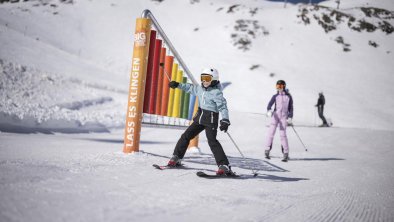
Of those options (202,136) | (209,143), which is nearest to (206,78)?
(209,143)

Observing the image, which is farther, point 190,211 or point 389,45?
point 389,45

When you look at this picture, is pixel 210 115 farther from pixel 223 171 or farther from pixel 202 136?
pixel 202 136

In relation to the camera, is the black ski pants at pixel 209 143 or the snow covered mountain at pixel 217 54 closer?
the black ski pants at pixel 209 143

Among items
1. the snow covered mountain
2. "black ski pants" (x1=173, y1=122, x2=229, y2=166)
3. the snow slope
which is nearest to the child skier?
"black ski pants" (x1=173, y1=122, x2=229, y2=166)

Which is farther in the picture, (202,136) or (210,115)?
(202,136)

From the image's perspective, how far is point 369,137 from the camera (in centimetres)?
1174

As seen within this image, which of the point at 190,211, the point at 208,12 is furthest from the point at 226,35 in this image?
the point at 190,211

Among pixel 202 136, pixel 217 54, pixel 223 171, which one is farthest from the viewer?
pixel 217 54

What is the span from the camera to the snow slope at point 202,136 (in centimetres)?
225

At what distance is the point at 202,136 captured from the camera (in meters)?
11.4

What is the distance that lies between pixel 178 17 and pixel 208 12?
6703mm

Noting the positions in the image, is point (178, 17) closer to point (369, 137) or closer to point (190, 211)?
point (369, 137)

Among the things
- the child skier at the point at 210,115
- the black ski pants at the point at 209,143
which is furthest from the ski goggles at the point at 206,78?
the black ski pants at the point at 209,143

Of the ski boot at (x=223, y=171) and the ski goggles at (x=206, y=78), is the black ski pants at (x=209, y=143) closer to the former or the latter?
the ski boot at (x=223, y=171)
